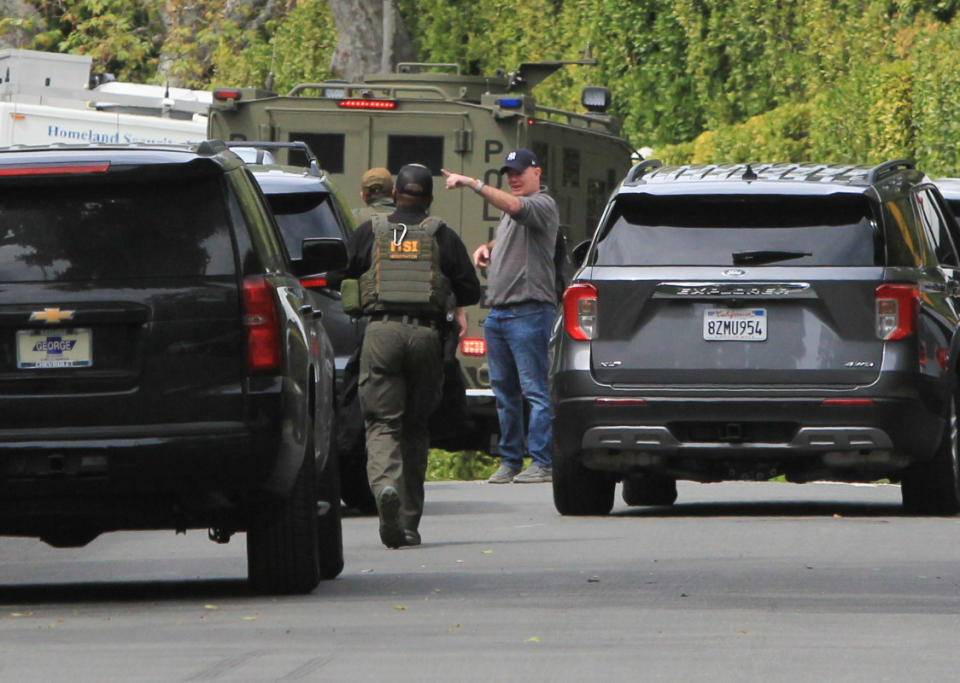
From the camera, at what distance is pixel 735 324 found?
42.7ft

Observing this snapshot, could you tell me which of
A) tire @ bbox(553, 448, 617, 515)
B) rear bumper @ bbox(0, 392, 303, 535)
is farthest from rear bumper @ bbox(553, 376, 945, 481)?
rear bumper @ bbox(0, 392, 303, 535)

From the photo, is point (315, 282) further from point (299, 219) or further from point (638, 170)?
point (638, 170)

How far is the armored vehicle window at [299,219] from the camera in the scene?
13875 millimetres

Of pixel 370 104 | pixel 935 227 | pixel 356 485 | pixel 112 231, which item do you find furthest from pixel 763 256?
pixel 370 104

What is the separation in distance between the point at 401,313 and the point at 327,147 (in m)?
8.31

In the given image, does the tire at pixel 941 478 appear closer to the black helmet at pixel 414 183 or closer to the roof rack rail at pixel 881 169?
the roof rack rail at pixel 881 169

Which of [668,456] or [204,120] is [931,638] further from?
[204,120]

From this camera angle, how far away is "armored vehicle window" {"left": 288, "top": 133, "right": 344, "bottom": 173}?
20.1 meters

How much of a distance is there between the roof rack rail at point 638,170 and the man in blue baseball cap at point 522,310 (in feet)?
5.96

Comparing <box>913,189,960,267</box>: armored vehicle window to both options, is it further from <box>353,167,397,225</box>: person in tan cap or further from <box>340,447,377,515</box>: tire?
<box>340,447,377,515</box>: tire

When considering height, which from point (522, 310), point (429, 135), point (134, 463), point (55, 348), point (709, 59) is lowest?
point (709, 59)

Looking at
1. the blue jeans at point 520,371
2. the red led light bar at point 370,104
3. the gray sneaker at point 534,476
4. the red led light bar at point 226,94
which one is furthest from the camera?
the red led light bar at point 370,104

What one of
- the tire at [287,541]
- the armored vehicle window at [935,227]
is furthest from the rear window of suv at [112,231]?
the armored vehicle window at [935,227]

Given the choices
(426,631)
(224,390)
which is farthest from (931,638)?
(224,390)
